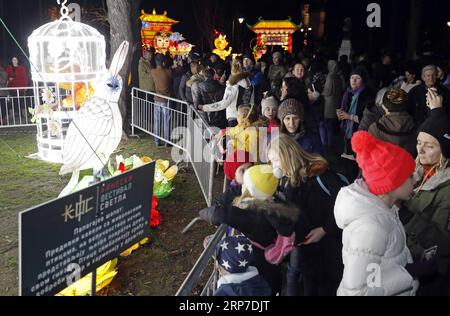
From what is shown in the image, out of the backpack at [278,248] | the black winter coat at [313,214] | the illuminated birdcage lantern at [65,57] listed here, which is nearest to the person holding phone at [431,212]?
the black winter coat at [313,214]

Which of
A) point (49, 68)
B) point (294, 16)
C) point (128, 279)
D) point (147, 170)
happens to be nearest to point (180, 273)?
point (128, 279)

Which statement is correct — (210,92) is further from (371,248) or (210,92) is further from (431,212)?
(371,248)

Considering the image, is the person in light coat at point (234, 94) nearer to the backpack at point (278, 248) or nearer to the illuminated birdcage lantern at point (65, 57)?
the illuminated birdcage lantern at point (65, 57)

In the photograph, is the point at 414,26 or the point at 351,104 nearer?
the point at 351,104

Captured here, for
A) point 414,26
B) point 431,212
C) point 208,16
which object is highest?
point 208,16

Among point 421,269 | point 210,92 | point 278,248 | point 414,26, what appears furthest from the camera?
point 414,26

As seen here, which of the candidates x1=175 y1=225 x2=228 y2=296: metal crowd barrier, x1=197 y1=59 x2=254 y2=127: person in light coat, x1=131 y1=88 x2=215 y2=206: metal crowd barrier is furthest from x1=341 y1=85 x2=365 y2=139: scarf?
x1=175 y1=225 x2=228 y2=296: metal crowd barrier

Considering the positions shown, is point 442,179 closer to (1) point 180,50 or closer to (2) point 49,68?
(2) point 49,68

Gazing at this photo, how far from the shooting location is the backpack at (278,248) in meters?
3.40

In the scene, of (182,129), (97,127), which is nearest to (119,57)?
(97,127)

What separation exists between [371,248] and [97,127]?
4.66m

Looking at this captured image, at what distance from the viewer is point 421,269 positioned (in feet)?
8.86

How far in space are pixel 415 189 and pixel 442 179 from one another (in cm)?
33
